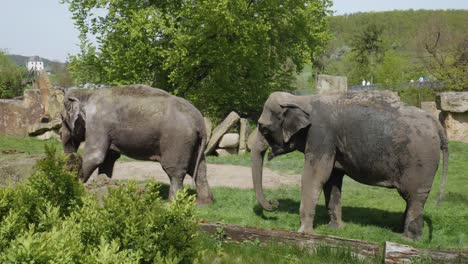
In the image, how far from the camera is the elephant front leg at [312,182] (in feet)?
Result: 23.1

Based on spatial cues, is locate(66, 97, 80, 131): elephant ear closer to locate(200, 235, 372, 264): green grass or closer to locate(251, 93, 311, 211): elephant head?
locate(251, 93, 311, 211): elephant head

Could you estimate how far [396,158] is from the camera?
264 inches

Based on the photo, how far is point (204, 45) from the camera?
2197 centimetres

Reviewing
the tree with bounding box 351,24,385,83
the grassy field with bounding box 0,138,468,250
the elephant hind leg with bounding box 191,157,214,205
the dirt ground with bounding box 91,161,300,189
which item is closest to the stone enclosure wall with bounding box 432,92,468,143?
the grassy field with bounding box 0,138,468,250

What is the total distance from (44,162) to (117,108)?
3710 millimetres

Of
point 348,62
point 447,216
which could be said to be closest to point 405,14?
point 348,62

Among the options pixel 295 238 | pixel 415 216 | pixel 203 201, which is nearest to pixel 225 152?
pixel 203 201

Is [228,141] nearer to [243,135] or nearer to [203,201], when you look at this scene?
[243,135]

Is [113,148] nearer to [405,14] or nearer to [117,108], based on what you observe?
[117,108]

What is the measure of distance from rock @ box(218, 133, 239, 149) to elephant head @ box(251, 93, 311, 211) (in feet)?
32.0

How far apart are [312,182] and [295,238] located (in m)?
1.16

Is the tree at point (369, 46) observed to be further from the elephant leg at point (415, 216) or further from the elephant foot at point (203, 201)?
the elephant leg at point (415, 216)

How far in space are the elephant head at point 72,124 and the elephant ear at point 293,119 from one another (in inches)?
152

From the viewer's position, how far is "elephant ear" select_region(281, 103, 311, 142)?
712cm
